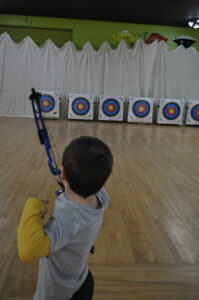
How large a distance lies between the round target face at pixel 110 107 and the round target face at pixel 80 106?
0.30 m

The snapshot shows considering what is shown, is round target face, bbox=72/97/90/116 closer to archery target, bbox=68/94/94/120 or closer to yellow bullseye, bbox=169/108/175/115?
archery target, bbox=68/94/94/120

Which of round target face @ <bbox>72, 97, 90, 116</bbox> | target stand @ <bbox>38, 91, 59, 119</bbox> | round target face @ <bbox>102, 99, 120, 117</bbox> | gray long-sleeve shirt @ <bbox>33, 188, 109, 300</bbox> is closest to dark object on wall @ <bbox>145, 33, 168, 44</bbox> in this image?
round target face @ <bbox>102, 99, 120, 117</bbox>

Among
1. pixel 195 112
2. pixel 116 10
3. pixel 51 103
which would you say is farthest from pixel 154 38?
pixel 51 103

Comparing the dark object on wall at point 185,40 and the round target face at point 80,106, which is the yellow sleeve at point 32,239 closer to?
the round target face at point 80,106

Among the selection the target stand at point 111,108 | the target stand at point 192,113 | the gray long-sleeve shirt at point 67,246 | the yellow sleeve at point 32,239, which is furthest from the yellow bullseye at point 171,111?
the yellow sleeve at point 32,239

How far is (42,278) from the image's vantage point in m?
0.59

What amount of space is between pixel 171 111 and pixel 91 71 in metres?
1.60

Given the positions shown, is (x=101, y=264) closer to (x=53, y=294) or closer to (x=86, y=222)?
(x=53, y=294)

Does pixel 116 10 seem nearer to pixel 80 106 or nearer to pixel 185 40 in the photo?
pixel 185 40

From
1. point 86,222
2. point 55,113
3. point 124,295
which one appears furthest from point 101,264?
point 55,113

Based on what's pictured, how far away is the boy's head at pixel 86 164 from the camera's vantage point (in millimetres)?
505

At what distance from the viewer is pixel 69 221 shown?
51 cm

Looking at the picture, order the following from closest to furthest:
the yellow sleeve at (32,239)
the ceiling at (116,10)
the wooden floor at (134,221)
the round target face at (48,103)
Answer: the yellow sleeve at (32,239), the wooden floor at (134,221), the ceiling at (116,10), the round target face at (48,103)

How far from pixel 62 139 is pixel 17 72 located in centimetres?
243
